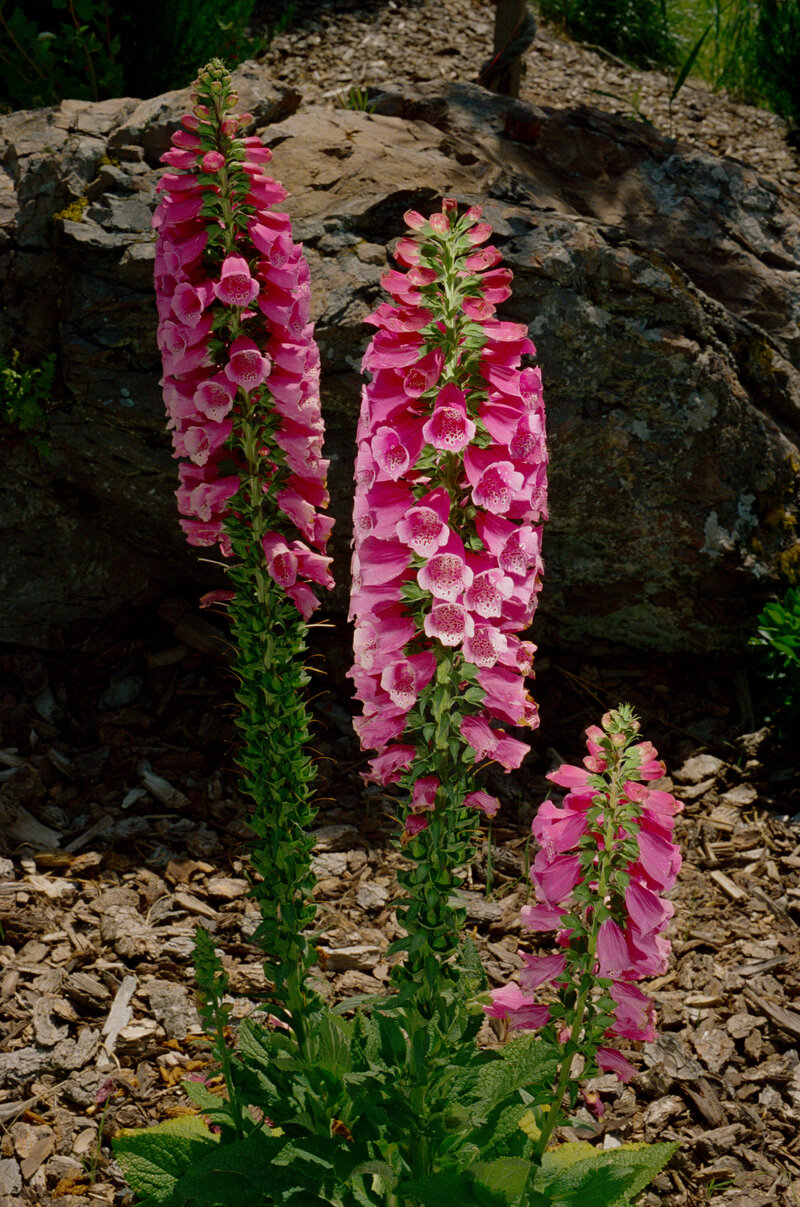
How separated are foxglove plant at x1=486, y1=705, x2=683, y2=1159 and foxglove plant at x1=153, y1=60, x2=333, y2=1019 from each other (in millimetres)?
591

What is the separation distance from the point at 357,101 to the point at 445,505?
5595 mm

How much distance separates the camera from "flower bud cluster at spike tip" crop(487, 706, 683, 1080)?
191 centimetres

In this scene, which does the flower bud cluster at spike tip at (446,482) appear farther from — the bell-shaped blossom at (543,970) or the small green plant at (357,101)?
the small green plant at (357,101)

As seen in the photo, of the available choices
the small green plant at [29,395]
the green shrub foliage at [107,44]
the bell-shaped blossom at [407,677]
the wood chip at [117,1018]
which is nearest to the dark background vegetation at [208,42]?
the green shrub foliage at [107,44]

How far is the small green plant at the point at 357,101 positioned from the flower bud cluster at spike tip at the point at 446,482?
13.1ft

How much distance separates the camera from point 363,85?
8.11 meters

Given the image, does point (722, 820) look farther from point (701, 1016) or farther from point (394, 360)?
point (394, 360)

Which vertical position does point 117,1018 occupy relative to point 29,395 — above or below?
below

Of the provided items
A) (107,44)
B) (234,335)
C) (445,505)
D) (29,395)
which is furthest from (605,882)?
(107,44)

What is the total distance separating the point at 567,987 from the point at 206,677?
270 centimetres

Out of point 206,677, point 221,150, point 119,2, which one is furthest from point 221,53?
point 221,150

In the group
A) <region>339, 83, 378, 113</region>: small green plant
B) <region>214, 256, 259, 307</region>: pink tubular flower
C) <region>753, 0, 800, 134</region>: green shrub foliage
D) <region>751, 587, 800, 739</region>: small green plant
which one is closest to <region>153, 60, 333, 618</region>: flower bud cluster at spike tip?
<region>214, 256, 259, 307</region>: pink tubular flower

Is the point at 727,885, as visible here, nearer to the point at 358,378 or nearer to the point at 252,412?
the point at 358,378

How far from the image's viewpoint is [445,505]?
5.38 feet
